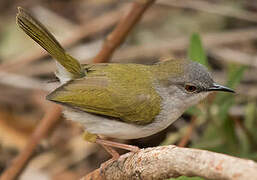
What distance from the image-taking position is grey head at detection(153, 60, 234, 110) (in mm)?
3367

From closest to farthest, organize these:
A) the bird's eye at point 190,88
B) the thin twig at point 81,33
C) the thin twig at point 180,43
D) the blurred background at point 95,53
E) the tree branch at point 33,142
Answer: the bird's eye at point 190,88, the tree branch at point 33,142, the blurred background at point 95,53, the thin twig at point 180,43, the thin twig at point 81,33

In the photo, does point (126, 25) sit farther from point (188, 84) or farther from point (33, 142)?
point (33, 142)

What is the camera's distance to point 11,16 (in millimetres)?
6902

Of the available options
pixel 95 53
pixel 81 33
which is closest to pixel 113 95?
pixel 95 53

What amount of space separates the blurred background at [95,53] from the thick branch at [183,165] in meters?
1.91

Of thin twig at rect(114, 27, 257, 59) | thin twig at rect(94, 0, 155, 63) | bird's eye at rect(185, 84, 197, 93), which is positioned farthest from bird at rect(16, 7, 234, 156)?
thin twig at rect(114, 27, 257, 59)

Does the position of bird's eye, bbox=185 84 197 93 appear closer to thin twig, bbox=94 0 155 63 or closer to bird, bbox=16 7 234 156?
bird, bbox=16 7 234 156

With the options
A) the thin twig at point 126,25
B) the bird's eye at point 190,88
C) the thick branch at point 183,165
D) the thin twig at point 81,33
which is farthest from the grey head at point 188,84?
the thin twig at point 81,33

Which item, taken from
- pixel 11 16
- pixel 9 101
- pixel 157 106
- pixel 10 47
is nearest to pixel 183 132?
pixel 157 106

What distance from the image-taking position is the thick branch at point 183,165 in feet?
5.80

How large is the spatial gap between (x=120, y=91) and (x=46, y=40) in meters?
0.62

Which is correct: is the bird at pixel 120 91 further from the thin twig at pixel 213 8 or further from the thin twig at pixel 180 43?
the thin twig at pixel 213 8

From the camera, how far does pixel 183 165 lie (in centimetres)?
202

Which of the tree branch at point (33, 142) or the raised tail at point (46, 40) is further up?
the raised tail at point (46, 40)
